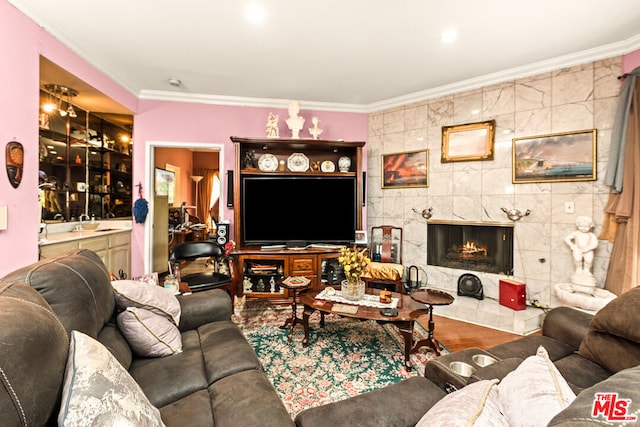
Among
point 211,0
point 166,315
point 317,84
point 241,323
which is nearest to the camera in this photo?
point 166,315

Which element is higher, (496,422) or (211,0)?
(211,0)

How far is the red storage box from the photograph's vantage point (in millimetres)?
3252

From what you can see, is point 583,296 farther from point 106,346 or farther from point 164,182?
point 164,182

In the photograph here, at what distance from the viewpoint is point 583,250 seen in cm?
297

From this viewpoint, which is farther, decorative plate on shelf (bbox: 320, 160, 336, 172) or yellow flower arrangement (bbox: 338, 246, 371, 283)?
decorative plate on shelf (bbox: 320, 160, 336, 172)

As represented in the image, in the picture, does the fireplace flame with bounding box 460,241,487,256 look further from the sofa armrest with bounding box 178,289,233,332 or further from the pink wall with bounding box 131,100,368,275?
the sofa armrest with bounding box 178,289,233,332

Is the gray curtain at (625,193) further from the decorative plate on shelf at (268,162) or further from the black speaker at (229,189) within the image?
the black speaker at (229,189)

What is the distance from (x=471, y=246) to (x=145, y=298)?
12.2ft

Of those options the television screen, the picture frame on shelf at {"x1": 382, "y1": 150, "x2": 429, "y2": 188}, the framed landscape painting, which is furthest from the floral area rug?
the television screen

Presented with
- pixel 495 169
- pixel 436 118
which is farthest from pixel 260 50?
pixel 495 169

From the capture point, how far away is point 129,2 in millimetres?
2256

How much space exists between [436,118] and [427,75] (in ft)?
2.24

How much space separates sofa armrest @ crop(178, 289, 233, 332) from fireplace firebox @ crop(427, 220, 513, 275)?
298cm

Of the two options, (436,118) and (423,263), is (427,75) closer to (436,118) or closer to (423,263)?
(436,118)
